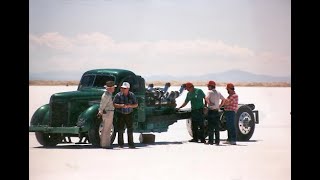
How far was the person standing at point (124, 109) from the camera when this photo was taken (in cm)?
1391

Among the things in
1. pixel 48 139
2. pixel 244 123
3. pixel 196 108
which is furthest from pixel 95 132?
pixel 244 123

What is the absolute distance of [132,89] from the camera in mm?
14852

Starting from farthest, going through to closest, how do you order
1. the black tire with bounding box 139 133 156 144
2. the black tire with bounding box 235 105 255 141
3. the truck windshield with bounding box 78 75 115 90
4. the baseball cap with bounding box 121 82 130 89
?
the black tire with bounding box 235 105 255 141 < the black tire with bounding box 139 133 156 144 < the truck windshield with bounding box 78 75 115 90 < the baseball cap with bounding box 121 82 130 89

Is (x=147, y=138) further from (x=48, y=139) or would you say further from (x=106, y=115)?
(x=48, y=139)

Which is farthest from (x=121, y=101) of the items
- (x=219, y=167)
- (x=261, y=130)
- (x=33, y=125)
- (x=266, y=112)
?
(x=266, y=112)

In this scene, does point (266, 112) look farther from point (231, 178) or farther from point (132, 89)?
point (231, 178)

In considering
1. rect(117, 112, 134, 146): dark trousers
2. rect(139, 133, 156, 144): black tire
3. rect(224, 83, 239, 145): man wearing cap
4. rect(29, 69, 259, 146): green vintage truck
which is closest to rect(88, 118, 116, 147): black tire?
rect(29, 69, 259, 146): green vintage truck

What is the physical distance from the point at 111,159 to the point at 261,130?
6.61 meters

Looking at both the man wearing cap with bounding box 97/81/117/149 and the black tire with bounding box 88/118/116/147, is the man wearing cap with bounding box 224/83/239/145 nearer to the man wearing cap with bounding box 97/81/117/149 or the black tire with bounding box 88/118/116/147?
the man wearing cap with bounding box 97/81/117/149

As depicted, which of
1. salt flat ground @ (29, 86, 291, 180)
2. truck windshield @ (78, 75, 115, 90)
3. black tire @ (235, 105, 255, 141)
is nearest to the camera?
salt flat ground @ (29, 86, 291, 180)

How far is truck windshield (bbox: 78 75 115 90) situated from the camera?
14680 millimetres

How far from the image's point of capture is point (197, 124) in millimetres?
15523

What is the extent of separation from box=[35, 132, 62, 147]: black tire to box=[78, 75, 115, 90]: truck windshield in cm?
131

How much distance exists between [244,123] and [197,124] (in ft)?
3.88
